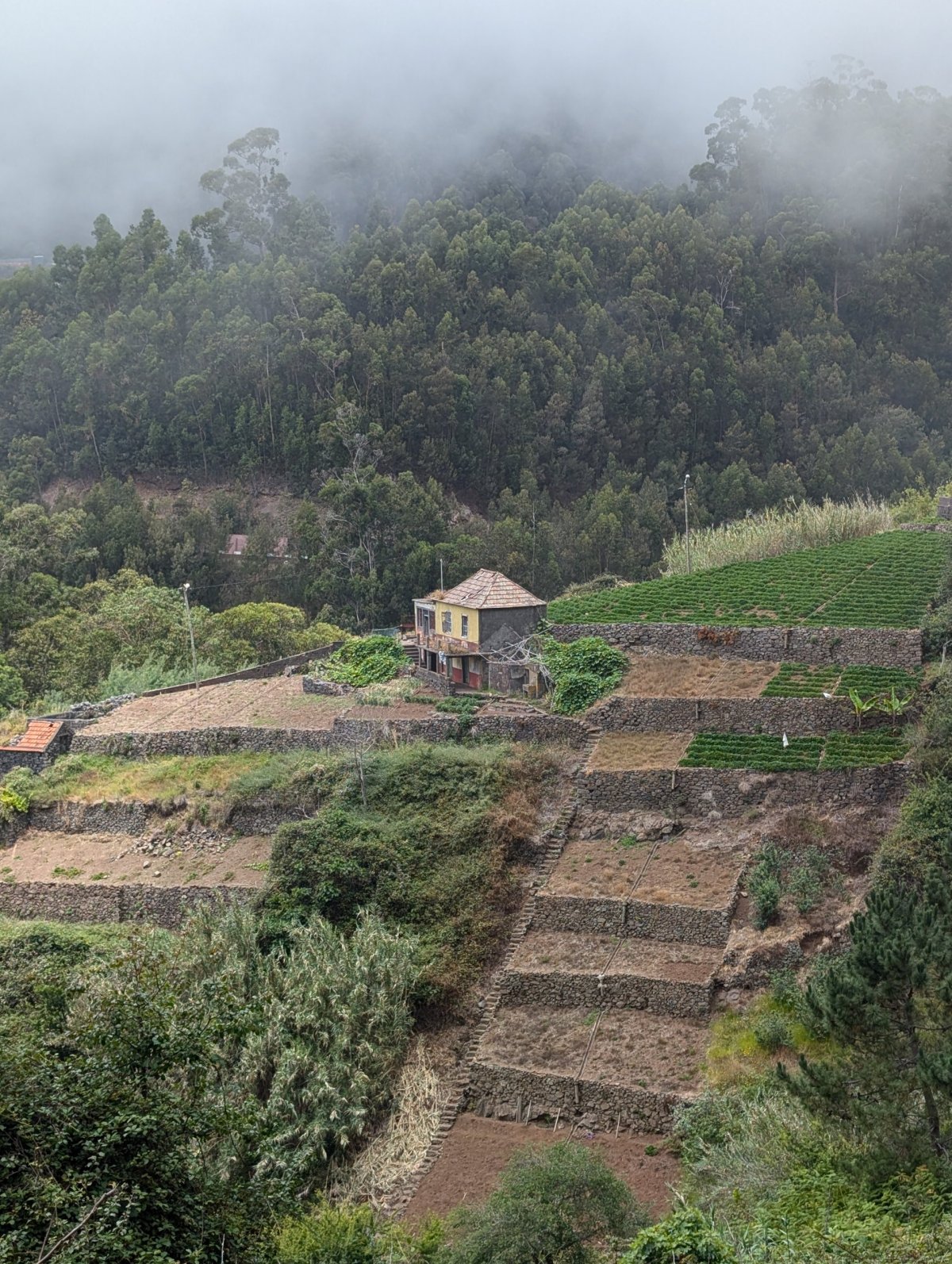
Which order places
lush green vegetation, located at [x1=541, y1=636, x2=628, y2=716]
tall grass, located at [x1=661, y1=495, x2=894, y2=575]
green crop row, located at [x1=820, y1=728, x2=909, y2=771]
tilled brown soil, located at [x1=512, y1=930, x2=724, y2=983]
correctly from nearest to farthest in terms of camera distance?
tilled brown soil, located at [x1=512, y1=930, x2=724, y2=983] < green crop row, located at [x1=820, y1=728, x2=909, y2=771] < lush green vegetation, located at [x1=541, y1=636, x2=628, y2=716] < tall grass, located at [x1=661, y1=495, x2=894, y2=575]

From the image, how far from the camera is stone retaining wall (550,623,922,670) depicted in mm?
35125

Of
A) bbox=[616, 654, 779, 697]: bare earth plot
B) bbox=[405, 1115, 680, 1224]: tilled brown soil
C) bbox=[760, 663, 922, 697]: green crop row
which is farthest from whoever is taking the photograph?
bbox=[616, 654, 779, 697]: bare earth plot

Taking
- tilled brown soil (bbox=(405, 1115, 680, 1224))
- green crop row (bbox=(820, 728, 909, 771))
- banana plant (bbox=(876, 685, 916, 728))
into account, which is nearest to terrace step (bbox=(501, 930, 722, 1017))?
tilled brown soil (bbox=(405, 1115, 680, 1224))

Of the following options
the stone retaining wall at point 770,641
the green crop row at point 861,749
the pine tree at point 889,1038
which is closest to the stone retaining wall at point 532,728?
the stone retaining wall at point 770,641

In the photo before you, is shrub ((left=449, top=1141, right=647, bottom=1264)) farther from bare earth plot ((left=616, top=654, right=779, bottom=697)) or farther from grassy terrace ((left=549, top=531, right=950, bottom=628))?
grassy terrace ((left=549, top=531, right=950, bottom=628))

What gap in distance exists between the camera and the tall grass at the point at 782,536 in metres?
46.6

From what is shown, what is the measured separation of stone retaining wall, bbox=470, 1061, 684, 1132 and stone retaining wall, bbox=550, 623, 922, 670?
44.9 ft

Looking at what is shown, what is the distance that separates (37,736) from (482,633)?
1104 centimetres

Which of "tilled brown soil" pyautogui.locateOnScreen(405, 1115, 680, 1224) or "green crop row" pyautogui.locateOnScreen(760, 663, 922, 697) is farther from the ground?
"green crop row" pyautogui.locateOnScreen(760, 663, 922, 697)

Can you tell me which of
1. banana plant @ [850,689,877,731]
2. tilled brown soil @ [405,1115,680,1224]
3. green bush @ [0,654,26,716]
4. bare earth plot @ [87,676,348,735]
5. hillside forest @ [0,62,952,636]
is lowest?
tilled brown soil @ [405,1115,680,1224]

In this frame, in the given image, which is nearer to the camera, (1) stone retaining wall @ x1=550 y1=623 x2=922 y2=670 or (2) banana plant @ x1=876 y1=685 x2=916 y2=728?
(2) banana plant @ x1=876 y1=685 x2=916 y2=728

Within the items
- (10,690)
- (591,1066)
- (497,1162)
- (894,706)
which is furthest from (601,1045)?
(10,690)

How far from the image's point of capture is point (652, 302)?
7719 centimetres

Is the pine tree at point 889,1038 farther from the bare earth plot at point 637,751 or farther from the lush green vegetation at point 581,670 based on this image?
the lush green vegetation at point 581,670
